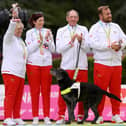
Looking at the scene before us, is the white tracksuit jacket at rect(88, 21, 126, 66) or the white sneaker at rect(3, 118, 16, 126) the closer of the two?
the white sneaker at rect(3, 118, 16, 126)

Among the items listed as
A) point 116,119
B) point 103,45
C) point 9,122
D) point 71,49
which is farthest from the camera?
point 116,119

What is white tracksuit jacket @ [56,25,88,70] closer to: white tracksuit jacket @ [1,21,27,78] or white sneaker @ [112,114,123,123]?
white tracksuit jacket @ [1,21,27,78]

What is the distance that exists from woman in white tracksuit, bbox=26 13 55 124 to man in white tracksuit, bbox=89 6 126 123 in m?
0.83

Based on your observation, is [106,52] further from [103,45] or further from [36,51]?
[36,51]

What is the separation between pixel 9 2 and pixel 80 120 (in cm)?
548

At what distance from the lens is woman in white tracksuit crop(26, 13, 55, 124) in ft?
31.8

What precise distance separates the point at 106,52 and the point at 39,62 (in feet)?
4.01

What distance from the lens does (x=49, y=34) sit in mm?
9852

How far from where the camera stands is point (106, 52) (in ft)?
32.0

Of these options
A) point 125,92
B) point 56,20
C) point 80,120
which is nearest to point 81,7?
point 56,20

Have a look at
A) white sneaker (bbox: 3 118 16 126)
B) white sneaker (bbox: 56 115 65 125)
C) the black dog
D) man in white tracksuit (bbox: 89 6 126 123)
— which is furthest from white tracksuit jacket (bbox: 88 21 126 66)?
white sneaker (bbox: 3 118 16 126)

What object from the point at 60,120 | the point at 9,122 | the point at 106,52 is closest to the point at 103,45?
the point at 106,52

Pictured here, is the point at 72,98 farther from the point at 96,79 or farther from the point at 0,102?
the point at 0,102

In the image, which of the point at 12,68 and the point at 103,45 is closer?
the point at 12,68
